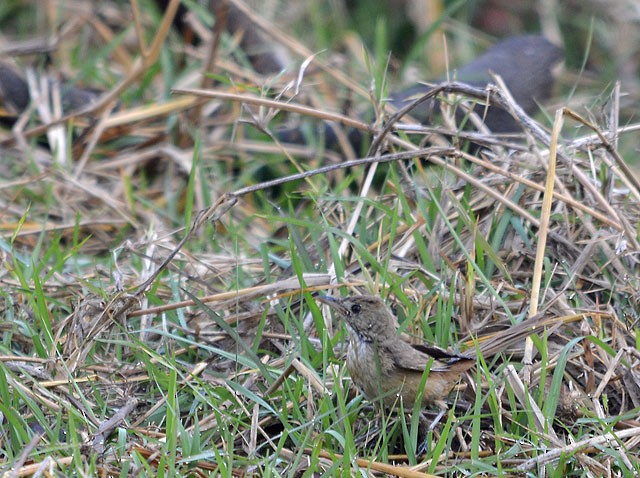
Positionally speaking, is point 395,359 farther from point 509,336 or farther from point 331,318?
point 331,318

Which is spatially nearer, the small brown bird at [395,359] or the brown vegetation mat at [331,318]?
the brown vegetation mat at [331,318]

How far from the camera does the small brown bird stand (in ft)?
9.58

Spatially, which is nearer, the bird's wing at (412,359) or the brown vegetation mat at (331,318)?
the brown vegetation mat at (331,318)

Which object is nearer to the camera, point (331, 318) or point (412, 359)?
point (412, 359)

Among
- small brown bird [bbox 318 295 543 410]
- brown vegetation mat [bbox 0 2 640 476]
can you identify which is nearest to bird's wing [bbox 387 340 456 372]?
small brown bird [bbox 318 295 543 410]

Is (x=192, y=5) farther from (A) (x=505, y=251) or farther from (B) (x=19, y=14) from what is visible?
(B) (x=19, y=14)

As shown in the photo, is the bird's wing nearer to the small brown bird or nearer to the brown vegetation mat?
the small brown bird

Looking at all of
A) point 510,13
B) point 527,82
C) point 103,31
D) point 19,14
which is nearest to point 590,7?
point 510,13

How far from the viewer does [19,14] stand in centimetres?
839

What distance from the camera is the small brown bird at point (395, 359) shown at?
9.58 feet

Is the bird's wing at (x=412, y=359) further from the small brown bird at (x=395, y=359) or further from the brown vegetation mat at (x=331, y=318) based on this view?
the brown vegetation mat at (x=331, y=318)

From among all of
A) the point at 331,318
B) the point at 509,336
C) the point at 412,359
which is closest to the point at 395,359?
the point at 412,359

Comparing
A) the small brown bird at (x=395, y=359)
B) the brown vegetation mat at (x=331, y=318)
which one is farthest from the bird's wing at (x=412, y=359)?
the brown vegetation mat at (x=331, y=318)

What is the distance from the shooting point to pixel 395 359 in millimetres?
2977
